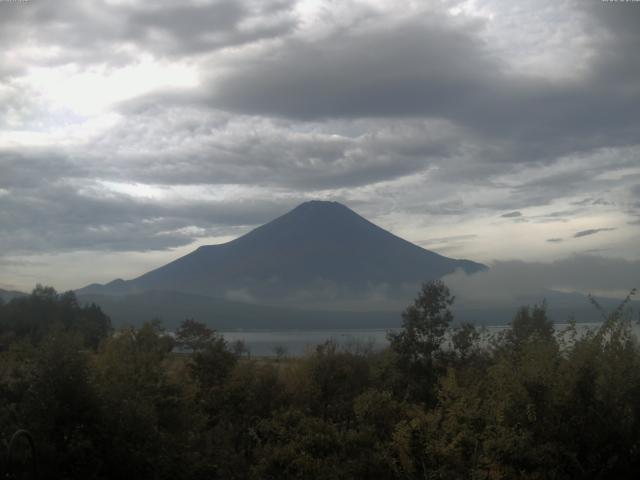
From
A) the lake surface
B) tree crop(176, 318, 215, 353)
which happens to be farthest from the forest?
tree crop(176, 318, 215, 353)

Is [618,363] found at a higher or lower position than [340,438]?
higher

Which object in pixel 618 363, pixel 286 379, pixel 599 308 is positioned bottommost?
pixel 286 379

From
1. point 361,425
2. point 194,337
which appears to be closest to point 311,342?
point 194,337

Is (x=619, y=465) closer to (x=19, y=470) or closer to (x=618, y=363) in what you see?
A: (x=618, y=363)

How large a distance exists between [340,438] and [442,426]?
9.18 ft

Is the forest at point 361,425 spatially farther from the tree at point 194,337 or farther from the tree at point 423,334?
the tree at point 194,337

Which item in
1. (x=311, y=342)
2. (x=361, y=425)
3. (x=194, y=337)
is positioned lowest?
(x=361, y=425)

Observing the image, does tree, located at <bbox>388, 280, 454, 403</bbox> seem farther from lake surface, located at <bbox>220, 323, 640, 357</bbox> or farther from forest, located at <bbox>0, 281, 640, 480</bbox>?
forest, located at <bbox>0, 281, 640, 480</bbox>

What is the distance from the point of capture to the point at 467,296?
183 meters

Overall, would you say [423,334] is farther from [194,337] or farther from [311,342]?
[311,342]

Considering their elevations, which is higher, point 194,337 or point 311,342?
point 194,337

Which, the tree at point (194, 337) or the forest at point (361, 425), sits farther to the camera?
the tree at point (194, 337)

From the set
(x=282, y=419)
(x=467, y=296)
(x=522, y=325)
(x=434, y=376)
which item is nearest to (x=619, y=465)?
(x=282, y=419)

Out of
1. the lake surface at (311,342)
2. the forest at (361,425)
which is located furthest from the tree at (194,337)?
the forest at (361,425)
